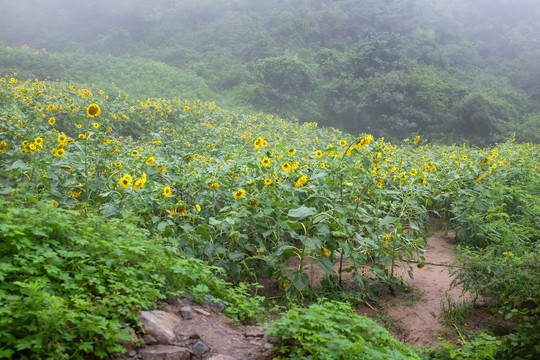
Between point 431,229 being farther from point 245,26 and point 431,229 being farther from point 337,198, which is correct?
point 245,26

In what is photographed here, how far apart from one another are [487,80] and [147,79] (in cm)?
1806

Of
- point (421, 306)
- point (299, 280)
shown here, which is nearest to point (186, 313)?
point (299, 280)

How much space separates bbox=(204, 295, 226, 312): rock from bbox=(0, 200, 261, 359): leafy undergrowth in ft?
0.17

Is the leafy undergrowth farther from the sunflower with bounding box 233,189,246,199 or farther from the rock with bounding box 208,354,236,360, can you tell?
the sunflower with bounding box 233,189,246,199

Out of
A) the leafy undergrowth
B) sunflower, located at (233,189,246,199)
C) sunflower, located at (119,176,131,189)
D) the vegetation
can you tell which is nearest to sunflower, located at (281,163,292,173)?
the vegetation

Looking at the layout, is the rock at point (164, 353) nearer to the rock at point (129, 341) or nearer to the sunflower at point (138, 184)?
the rock at point (129, 341)

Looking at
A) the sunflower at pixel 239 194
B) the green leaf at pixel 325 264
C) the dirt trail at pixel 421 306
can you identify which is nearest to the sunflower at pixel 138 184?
the sunflower at pixel 239 194

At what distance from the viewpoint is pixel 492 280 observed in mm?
2529

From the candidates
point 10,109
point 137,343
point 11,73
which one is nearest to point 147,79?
point 11,73

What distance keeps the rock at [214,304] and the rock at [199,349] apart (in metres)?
0.40

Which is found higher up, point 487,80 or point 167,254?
point 487,80

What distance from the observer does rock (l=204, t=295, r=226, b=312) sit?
229cm

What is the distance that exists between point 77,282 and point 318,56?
2053cm

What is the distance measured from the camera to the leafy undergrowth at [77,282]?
1420 mm
